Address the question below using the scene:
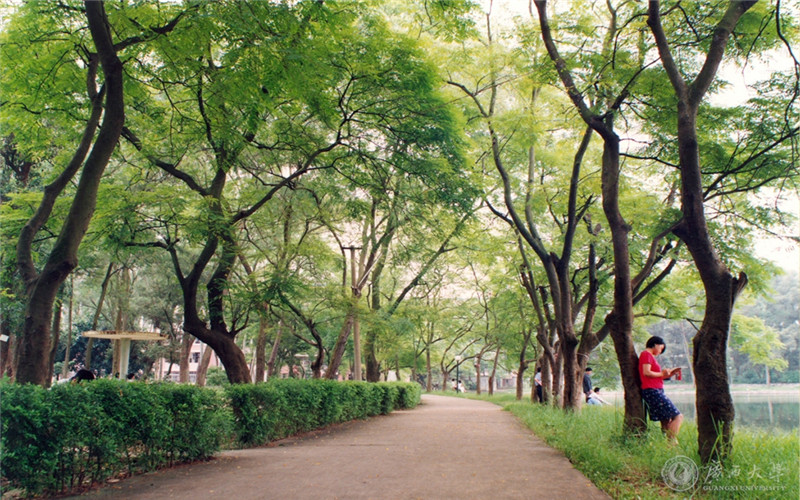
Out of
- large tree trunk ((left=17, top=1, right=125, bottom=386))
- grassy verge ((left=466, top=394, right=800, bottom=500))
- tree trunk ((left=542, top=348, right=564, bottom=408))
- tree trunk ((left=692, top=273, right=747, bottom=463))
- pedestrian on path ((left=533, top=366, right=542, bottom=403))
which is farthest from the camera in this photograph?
pedestrian on path ((left=533, top=366, right=542, bottom=403))

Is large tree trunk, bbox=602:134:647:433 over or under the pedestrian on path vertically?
over

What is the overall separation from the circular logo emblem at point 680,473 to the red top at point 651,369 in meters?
1.75

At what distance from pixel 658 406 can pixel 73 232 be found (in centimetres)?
774

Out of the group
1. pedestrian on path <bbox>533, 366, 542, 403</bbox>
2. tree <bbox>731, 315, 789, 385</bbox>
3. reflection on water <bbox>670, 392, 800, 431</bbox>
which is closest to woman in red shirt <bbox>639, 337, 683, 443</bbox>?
reflection on water <bbox>670, 392, 800, 431</bbox>

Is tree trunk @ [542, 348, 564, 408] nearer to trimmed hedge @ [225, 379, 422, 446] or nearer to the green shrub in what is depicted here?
trimmed hedge @ [225, 379, 422, 446]

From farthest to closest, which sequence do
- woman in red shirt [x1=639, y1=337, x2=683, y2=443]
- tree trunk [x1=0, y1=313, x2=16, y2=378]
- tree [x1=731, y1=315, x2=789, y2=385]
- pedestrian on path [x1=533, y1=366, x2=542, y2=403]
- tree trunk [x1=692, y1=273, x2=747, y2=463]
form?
1. pedestrian on path [x1=533, y1=366, x2=542, y2=403]
2. tree [x1=731, y1=315, x2=789, y2=385]
3. tree trunk [x1=0, y1=313, x2=16, y2=378]
4. woman in red shirt [x1=639, y1=337, x2=683, y2=443]
5. tree trunk [x1=692, y1=273, x2=747, y2=463]

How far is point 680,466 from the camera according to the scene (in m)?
4.92

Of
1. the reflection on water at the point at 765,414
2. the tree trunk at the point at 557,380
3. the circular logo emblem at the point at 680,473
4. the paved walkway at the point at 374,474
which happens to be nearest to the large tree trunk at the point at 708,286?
the circular logo emblem at the point at 680,473

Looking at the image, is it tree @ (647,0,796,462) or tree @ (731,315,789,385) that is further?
tree @ (731,315,789,385)

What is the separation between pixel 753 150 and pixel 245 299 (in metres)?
10.6

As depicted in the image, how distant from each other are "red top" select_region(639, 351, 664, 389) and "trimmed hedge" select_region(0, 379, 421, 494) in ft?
18.8

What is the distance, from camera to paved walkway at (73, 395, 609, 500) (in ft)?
16.0

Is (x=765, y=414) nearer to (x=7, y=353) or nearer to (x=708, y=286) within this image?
(x=708, y=286)

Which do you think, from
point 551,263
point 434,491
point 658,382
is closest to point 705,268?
point 658,382
